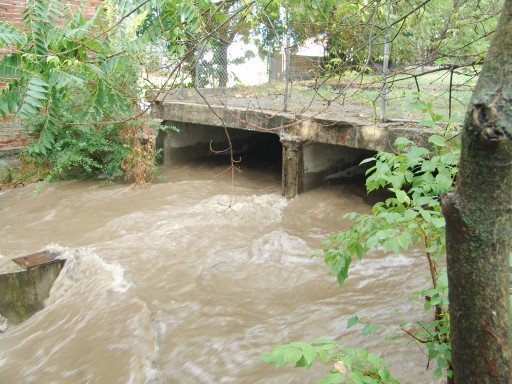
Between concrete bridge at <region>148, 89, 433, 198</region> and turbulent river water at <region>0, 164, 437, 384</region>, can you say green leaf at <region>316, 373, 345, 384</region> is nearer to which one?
turbulent river water at <region>0, 164, 437, 384</region>

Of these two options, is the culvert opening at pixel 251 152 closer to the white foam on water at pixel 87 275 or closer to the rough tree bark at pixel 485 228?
the white foam on water at pixel 87 275

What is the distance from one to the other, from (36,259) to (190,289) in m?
1.83

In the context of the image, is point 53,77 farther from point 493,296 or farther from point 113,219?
point 113,219

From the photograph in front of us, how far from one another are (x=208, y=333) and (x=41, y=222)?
13.4ft

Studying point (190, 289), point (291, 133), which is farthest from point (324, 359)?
point (291, 133)

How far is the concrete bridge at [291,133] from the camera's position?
6280 mm

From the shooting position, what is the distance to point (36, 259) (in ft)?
17.5

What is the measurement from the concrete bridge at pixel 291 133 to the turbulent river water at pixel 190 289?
20.6 inches

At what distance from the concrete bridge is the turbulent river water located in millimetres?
524

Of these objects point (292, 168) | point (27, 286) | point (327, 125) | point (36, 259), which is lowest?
point (27, 286)

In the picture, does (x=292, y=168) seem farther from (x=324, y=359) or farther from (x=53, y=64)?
(x=324, y=359)

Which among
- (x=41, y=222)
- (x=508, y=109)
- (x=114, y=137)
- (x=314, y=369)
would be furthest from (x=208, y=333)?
(x=114, y=137)

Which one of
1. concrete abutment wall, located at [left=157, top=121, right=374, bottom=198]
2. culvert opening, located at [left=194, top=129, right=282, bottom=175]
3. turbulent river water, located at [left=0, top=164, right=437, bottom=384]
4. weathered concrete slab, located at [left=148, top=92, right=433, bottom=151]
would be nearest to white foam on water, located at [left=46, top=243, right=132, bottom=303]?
turbulent river water, located at [left=0, top=164, right=437, bottom=384]

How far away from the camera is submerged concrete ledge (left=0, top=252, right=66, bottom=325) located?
4.96 metres
